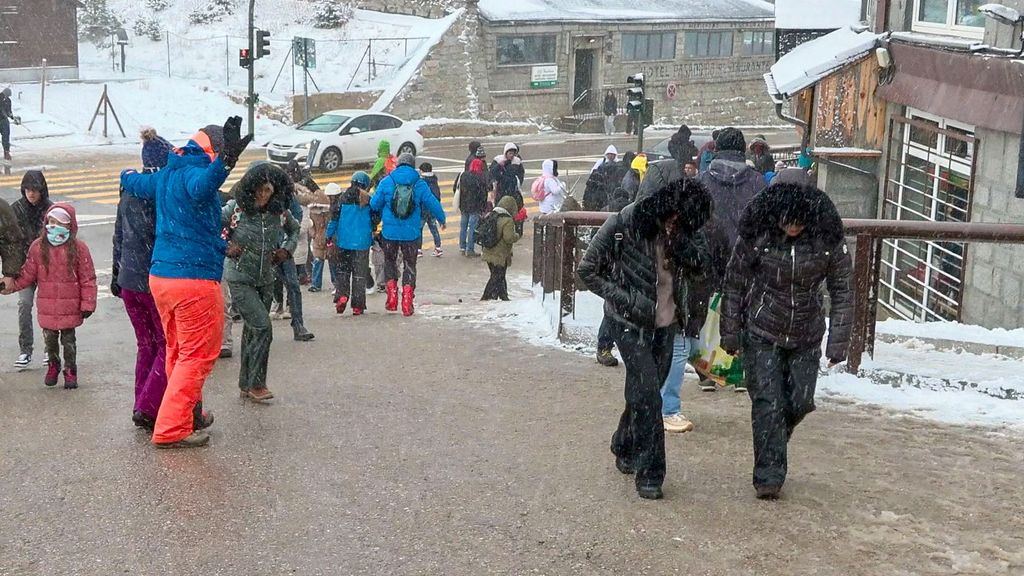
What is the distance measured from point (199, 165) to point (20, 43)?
34480 mm

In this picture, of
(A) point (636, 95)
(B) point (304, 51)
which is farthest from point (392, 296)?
(B) point (304, 51)

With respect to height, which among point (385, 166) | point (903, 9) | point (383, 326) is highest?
point (903, 9)

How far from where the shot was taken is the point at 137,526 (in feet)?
17.5

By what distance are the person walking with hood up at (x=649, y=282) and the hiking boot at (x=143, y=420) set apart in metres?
2.79

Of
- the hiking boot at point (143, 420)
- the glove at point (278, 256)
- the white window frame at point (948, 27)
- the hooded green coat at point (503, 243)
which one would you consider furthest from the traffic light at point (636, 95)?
the hiking boot at point (143, 420)

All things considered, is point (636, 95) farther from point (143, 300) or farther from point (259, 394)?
point (143, 300)

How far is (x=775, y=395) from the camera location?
18.1ft

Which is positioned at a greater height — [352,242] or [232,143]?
[232,143]

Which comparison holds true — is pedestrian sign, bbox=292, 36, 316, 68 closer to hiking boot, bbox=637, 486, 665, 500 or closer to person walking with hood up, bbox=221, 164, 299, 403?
person walking with hood up, bbox=221, 164, 299, 403

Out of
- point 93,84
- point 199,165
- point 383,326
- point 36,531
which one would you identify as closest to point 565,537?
point 36,531

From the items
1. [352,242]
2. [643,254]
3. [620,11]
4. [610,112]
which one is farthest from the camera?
[620,11]

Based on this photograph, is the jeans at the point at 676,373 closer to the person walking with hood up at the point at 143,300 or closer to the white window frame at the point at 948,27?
the person walking with hood up at the point at 143,300

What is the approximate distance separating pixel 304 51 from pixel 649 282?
33.2 m

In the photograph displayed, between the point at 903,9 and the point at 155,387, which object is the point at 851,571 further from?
the point at 903,9
